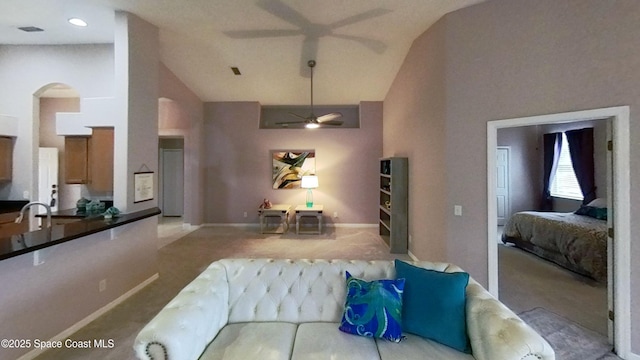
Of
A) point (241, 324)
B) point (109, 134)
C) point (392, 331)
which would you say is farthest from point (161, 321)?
point (109, 134)

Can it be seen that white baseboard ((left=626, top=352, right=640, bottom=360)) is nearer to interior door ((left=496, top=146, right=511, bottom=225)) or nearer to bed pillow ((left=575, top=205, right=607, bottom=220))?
bed pillow ((left=575, top=205, right=607, bottom=220))

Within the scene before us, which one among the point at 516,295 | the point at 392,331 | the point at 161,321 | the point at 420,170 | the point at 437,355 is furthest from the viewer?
the point at 420,170

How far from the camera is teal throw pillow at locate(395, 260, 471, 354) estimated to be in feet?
5.24

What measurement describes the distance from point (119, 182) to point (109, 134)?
31.6 inches

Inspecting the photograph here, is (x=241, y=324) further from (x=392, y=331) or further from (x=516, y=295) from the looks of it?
(x=516, y=295)

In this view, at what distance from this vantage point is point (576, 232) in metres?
3.90

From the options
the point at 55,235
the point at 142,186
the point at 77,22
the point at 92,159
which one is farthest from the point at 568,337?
the point at 77,22

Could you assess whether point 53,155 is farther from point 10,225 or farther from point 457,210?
point 457,210

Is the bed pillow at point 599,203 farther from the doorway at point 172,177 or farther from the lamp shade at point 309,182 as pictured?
the doorway at point 172,177

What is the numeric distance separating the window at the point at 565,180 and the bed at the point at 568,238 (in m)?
1.32

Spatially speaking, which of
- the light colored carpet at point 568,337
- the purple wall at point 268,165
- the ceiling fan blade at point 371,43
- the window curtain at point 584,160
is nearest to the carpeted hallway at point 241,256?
the light colored carpet at point 568,337

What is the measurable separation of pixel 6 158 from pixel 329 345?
5.35 m

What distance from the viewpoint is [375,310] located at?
1.70 m

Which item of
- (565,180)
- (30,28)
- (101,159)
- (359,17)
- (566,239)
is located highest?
(359,17)
